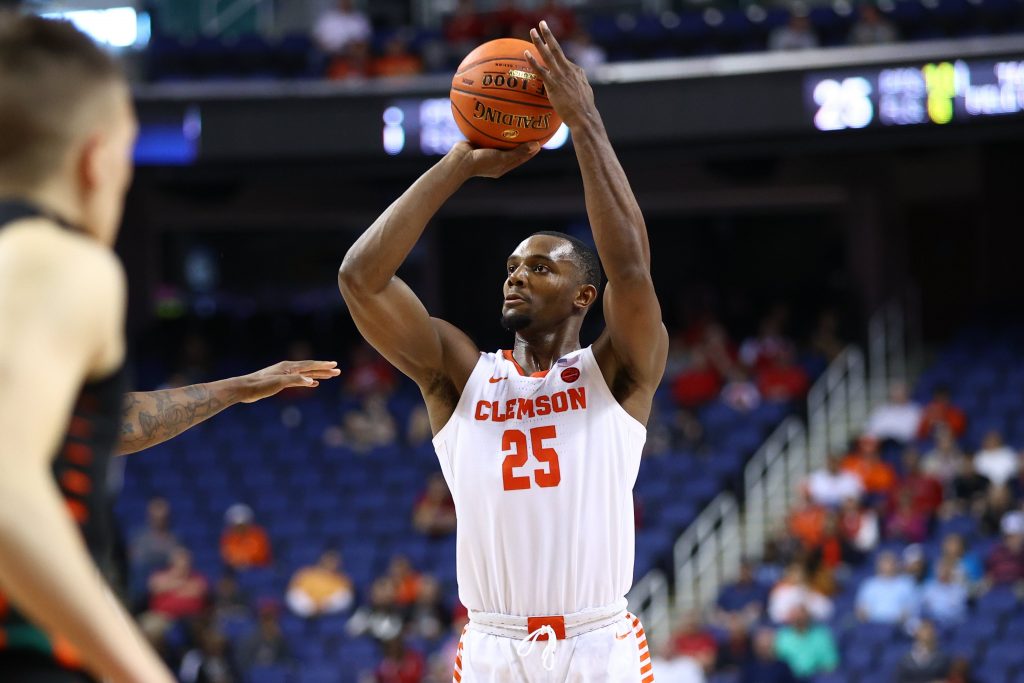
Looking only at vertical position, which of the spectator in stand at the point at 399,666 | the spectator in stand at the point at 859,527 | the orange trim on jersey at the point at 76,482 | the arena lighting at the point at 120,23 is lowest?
the spectator in stand at the point at 399,666

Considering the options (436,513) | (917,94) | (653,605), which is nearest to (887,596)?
Result: (653,605)

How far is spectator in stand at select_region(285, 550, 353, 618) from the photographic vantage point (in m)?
13.7

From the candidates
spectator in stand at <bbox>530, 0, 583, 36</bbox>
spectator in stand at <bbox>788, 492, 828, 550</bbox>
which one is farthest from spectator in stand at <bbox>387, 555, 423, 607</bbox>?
spectator in stand at <bbox>530, 0, 583, 36</bbox>

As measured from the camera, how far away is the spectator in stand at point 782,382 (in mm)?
15984

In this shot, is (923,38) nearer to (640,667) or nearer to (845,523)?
(845,523)

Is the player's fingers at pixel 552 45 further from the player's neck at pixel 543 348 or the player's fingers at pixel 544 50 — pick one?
the player's neck at pixel 543 348

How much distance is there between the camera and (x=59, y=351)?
2.10 meters

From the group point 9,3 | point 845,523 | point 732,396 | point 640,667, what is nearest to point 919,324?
point 732,396

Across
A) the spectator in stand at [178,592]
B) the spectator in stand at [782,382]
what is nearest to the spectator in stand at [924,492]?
the spectator in stand at [782,382]

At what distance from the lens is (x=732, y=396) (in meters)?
16.0

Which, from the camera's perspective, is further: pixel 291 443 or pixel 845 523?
pixel 291 443

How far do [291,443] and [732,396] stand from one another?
16.8ft

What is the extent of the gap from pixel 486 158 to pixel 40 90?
8.06 ft

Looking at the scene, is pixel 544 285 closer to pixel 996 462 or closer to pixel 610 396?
pixel 610 396
